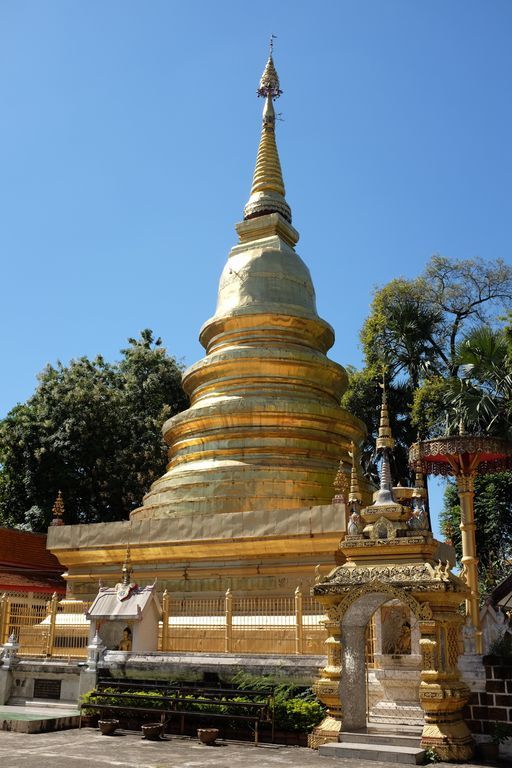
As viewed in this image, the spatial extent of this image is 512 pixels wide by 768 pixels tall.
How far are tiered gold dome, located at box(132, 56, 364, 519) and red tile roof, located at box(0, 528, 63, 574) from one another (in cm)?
566

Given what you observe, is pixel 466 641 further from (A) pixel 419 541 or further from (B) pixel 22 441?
(B) pixel 22 441

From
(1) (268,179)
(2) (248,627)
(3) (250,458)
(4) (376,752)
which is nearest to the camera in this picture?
(4) (376,752)

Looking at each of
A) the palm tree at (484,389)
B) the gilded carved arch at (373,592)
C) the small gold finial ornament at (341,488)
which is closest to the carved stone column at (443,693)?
the gilded carved arch at (373,592)

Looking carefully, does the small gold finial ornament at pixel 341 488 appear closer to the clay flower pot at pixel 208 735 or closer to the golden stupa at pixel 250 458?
the golden stupa at pixel 250 458

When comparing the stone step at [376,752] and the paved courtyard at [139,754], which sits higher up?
the stone step at [376,752]

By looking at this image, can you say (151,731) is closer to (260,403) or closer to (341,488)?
(341,488)

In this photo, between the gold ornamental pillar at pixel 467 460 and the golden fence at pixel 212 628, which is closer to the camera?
the golden fence at pixel 212 628

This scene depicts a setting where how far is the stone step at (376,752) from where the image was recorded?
32.1 feet

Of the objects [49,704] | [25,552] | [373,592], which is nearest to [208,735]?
[373,592]

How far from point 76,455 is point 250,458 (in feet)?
48.7

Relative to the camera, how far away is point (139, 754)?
1040 centimetres

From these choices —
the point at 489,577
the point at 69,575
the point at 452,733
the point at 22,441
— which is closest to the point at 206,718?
the point at 452,733

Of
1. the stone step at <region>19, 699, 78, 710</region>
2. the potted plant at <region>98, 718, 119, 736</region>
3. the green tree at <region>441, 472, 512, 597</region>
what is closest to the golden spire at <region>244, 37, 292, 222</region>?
the green tree at <region>441, 472, 512, 597</region>

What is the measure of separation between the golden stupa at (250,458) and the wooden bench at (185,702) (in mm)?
4425
